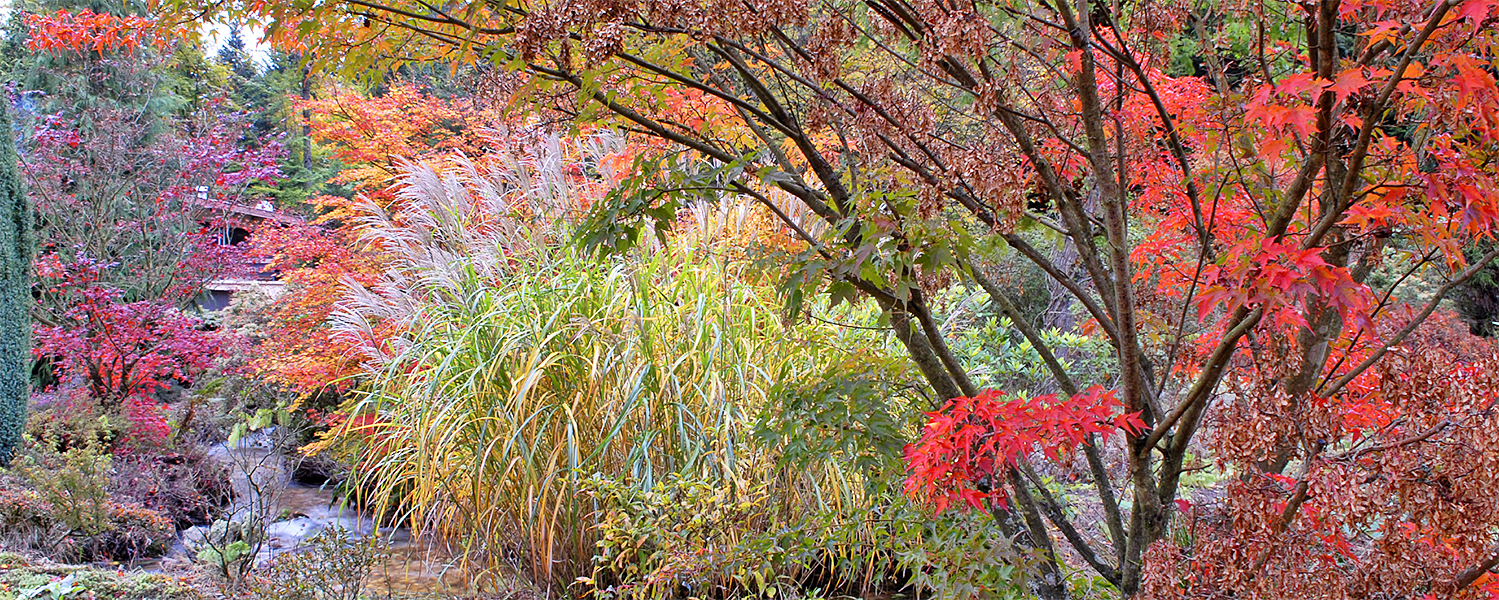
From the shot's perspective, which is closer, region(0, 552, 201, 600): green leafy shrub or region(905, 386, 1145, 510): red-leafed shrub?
region(905, 386, 1145, 510): red-leafed shrub

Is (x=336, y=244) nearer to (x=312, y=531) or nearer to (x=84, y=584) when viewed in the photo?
(x=312, y=531)

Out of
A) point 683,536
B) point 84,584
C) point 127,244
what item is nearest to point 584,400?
point 683,536

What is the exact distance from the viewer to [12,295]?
6.20 m

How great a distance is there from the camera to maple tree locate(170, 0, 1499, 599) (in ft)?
4.45

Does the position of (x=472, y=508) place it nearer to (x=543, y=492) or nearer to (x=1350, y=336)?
(x=543, y=492)

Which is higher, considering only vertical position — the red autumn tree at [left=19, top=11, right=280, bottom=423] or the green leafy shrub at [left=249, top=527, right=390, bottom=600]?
the red autumn tree at [left=19, top=11, right=280, bottom=423]

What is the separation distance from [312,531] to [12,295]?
3164 mm

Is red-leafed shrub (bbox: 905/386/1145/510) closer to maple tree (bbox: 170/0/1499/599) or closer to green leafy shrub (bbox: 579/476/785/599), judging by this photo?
maple tree (bbox: 170/0/1499/599)

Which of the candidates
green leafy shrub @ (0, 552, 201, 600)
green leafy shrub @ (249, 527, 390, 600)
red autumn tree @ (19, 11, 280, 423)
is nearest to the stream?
green leafy shrub @ (249, 527, 390, 600)

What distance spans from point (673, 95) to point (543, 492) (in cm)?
149

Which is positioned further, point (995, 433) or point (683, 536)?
point (683, 536)

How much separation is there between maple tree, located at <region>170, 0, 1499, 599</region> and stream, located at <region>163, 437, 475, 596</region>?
2254 millimetres

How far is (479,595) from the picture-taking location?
334 cm

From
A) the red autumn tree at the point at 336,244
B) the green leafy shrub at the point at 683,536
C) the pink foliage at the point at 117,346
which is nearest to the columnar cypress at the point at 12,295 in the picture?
the pink foliage at the point at 117,346
